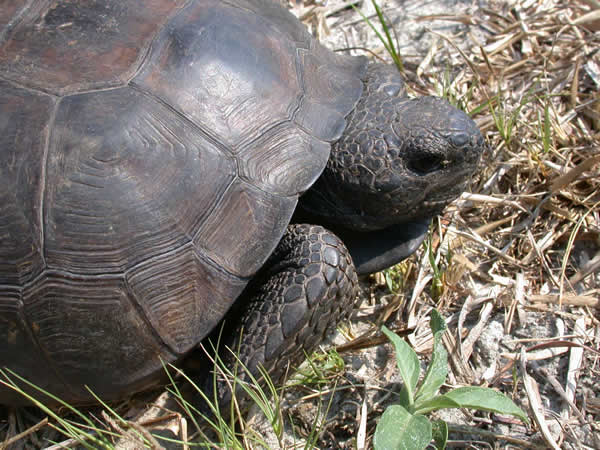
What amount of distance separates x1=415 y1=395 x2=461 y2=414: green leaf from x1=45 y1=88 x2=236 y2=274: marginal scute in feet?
3.11

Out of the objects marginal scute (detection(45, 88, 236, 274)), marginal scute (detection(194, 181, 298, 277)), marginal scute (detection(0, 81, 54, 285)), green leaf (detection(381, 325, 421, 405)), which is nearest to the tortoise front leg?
marginal scute (detection(194, 181, 298, 277))

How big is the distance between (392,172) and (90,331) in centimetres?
122

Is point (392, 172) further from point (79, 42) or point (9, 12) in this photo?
point (9, 12)

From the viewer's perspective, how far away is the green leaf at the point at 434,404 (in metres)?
2.04

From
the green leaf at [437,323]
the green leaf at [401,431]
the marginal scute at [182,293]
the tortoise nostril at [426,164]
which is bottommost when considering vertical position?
the green leaf at [401,431]

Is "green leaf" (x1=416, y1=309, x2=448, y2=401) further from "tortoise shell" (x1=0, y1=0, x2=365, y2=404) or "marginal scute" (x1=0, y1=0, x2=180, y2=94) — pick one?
"marginal scute" (x1=0, y1=0, x2=180, y2=94)

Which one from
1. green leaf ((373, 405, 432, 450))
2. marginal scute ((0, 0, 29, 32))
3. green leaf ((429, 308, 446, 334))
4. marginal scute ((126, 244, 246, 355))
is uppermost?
marginal scute ((0, 0, 29, 32))

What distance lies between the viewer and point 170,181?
2146 millimetres

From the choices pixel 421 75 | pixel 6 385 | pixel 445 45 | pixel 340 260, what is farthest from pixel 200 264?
pixel 445 45

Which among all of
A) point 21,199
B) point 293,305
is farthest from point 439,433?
point 21,199

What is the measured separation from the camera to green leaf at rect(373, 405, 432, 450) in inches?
76.0

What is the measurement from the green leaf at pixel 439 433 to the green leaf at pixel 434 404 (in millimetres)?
48

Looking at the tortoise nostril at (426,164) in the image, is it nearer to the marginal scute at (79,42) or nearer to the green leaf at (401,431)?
the green leaf at (401,431)

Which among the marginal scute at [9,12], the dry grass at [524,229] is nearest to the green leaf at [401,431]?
the dry grass at [524,229]
